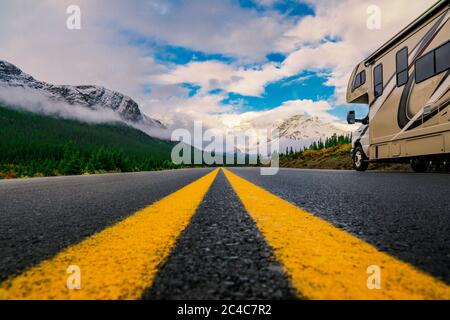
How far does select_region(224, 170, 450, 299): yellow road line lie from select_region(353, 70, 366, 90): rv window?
989cm

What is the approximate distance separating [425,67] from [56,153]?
87873 millimetres

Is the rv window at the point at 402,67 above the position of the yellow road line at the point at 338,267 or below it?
above

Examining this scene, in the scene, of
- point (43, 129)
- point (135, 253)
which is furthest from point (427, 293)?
point (43, 129)

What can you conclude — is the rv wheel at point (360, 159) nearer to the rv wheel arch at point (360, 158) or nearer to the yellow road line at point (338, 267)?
the rv wheel arch at point (360, 158)

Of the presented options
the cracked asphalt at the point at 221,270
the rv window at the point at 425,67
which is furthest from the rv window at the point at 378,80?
the cracked asphalt at the point at 221,270

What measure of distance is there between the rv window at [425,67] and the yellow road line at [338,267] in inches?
288

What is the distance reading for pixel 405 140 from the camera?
25.1ft

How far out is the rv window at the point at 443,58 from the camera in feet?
21.0

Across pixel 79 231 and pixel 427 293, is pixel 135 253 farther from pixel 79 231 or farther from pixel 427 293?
pixel 427 293

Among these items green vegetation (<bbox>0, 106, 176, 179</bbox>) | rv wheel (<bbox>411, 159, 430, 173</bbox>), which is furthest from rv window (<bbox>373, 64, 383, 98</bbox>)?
green vegetation (<bbox>0, 106, 176, 179</bbox>)

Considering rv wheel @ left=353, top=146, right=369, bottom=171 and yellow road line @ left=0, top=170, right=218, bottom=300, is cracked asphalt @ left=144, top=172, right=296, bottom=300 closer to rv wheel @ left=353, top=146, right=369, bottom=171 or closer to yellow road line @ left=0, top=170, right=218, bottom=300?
yellow road line @ left=0, top=170, right=218, bottom=300

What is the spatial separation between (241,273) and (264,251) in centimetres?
26

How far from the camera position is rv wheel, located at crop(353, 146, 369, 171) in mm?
10219
